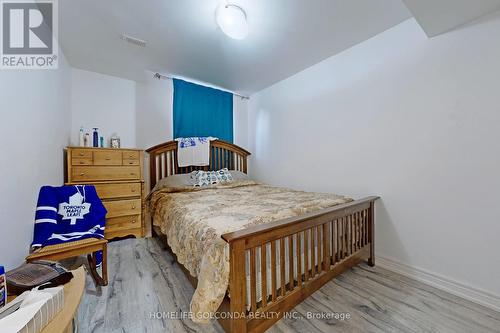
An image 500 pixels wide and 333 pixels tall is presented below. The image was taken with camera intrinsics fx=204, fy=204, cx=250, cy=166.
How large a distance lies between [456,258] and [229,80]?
134 inches

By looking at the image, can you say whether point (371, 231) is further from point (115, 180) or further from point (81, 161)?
point (81, 161)

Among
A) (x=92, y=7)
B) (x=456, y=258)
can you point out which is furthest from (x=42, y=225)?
(x=456, y=258)

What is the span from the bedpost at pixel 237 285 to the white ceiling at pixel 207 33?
194 cm

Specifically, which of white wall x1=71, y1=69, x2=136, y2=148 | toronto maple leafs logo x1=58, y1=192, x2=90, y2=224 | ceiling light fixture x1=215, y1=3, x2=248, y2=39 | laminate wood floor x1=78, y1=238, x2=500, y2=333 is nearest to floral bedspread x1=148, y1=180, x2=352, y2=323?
laminate wood floor x1=78, y1=238, x2=500, y2=333

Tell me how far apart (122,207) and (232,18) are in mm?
2419

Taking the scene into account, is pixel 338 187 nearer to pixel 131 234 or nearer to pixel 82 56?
pixel 131 234

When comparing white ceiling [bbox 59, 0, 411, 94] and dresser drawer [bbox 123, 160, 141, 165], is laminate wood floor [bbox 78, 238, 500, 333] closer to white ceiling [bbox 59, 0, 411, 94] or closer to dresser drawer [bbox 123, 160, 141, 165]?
dresser drawer [bbox 123, 160, 141, 165]

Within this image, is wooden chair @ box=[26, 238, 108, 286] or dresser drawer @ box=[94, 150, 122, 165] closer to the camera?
wooden chair @ box=[26, 238, 108, 286]

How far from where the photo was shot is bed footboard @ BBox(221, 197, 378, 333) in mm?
1080

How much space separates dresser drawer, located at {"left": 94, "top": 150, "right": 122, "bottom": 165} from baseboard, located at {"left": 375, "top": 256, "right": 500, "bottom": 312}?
10.5 feet

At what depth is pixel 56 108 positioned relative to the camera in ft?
6.88

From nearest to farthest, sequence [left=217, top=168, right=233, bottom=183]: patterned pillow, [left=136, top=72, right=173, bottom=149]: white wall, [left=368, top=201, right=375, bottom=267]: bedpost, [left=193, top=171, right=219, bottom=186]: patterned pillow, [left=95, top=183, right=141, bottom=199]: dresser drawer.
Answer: [left=368, top=201, right=375, bottom=267]: bedpost → [left=95, top=183, right=141, bottom=199]: dresser drawer → [left=193, top=171, right=219, bottom=186]: patterned pillow → [left=136, top=72, right=173, bottom=149]: white wall → [left=217, top=168, right=233, bottom=183]: patterned pillow

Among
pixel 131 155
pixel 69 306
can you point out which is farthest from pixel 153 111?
pixel 69 306

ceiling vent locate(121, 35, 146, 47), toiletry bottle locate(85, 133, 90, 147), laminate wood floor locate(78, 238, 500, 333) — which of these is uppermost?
ceiling vent locate(121, 35, 146, 47)
